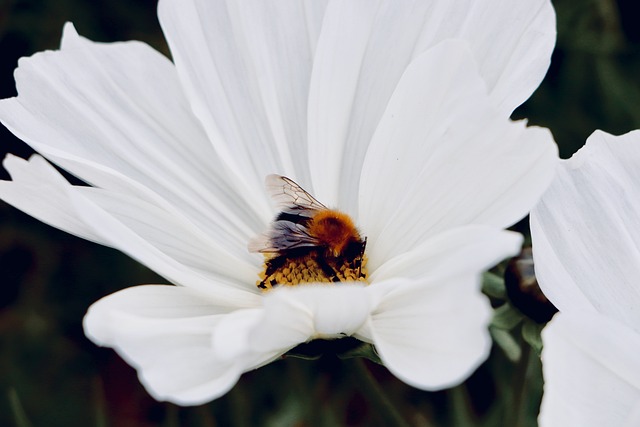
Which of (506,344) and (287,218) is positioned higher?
(287,218)

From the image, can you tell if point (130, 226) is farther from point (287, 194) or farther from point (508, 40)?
point (508, 40)

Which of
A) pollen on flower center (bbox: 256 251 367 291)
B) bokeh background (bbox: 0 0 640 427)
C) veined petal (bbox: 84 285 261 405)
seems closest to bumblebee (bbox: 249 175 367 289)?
pollen on flower center (bbox: 256 251 367 291)

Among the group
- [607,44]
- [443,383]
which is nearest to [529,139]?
[443,383]

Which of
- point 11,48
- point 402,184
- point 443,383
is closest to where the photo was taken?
point 443,383

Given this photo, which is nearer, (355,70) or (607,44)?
(355,70)

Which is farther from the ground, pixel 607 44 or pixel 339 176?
pixel 339 176

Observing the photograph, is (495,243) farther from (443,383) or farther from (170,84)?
(170,84)

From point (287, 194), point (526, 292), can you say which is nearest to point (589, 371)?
point (526, 292)
